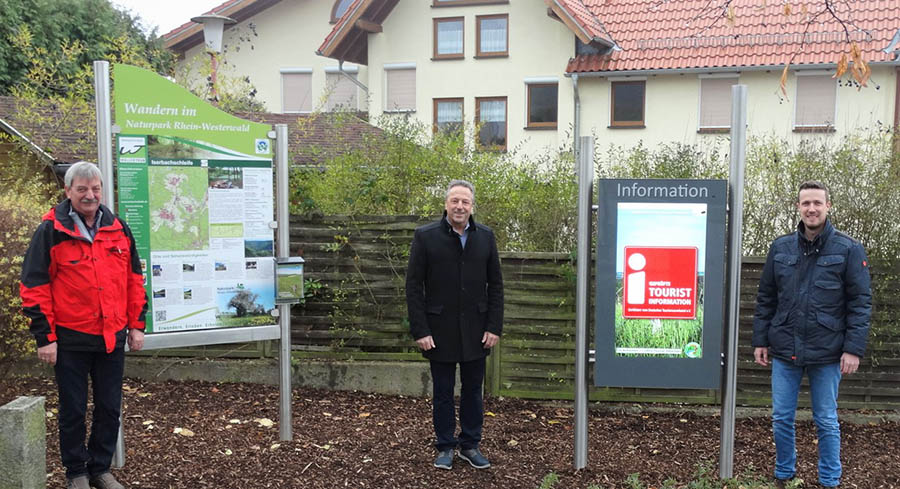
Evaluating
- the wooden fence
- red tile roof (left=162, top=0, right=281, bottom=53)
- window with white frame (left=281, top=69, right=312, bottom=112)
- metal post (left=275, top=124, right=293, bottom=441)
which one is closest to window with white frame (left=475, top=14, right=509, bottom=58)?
window with white frame (left=281, top=69, right=312, bottom=112)

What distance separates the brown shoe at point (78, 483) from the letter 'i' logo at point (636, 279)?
3462mm

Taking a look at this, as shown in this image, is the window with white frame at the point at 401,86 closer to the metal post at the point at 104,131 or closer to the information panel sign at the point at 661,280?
the metal post at the point at 104,131

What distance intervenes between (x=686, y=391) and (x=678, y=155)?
2263 millimetres

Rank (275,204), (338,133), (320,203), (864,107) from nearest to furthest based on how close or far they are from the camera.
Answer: (275,204), (320,203), (338,133), (864,107)

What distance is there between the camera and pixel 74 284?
4344 millimetres

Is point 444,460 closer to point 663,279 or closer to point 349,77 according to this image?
point 663,279

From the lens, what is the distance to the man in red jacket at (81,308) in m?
4.26

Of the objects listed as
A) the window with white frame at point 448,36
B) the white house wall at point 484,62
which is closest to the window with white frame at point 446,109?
the white house wall at point 484,62

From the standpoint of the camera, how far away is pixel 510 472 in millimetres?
5246

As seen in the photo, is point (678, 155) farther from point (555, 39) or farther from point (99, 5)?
point (99, 5)

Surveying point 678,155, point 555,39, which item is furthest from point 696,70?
point 678,155

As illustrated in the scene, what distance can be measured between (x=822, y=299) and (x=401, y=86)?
19.7 metres

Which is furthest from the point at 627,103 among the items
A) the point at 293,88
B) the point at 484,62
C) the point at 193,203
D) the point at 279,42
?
the point at 193,203

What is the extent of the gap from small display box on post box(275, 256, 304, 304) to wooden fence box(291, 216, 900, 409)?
5.18 feet
